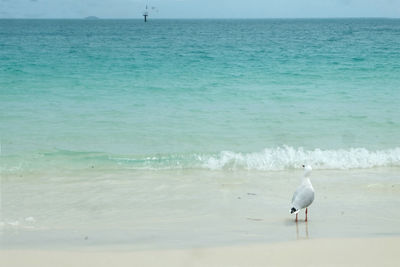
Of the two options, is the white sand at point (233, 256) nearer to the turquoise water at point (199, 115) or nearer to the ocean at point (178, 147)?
the ocean at point (178, 147)

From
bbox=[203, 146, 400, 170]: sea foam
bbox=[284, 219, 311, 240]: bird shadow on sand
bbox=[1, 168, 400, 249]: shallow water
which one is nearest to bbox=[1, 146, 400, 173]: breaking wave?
bbox=[203, 146, 400, 170]: sea foam

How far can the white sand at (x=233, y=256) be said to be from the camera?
4.12 meters

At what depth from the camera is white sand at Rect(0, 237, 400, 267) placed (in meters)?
4.12

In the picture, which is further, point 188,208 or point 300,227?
point 188,208

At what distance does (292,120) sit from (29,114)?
237 inches

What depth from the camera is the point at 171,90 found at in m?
15.2

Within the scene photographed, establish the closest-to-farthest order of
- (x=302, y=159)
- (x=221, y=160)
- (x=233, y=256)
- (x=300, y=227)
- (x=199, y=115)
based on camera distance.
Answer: (x=233, y=256), (x=300, y=227), (x=221, y=160), (x=302, y=159), (x=199, y=115)

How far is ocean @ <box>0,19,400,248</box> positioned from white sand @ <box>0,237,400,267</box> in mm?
370

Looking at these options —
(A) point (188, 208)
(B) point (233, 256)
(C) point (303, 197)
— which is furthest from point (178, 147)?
(B) point (233, 256)

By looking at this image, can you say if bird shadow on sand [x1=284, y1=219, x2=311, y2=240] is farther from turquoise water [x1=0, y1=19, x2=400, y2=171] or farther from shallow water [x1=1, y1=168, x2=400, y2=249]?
turquoise water [x1=0, y1=19, x2=400, y2=171]

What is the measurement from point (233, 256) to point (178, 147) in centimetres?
521

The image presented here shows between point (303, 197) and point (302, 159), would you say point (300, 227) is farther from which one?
point (302, 159)

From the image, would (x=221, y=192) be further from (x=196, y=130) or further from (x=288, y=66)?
(x=288, y=66)

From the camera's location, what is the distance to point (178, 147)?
368 inches
